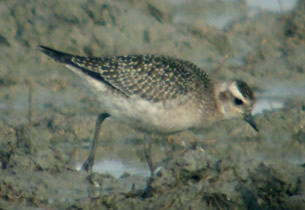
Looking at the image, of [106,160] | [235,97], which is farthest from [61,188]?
[235,97]

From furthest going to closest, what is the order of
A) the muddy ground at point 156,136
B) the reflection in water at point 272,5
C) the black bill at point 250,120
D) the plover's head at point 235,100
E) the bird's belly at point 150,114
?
the reflection in water at point 272,5 → the black bill at point 250,120 → the plover's head at point 235,100 → the bird's belly at point 150,114 → the muddy ground at point 156,136

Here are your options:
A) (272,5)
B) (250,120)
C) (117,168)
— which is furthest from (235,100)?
(272,5)

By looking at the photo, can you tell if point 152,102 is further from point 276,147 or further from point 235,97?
point 276,147

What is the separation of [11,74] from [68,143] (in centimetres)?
212

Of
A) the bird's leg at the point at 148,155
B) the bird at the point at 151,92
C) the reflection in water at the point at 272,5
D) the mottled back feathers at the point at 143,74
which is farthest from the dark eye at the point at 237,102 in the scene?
the reflection in water at the point at 272,5

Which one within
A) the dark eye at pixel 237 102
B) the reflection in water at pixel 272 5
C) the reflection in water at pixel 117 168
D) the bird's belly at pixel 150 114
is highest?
the reflection in water at pixel 272 5

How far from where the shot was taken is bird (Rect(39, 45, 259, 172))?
8.38 metres

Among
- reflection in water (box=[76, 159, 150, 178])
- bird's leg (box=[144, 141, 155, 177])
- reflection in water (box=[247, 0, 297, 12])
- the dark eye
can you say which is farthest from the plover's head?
reflection in water (box=[247, 0, 297, 12])

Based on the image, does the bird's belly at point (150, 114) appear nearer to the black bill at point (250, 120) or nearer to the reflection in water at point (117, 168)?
the reflection in water at point (117, 168)

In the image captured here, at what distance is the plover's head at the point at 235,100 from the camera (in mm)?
8891

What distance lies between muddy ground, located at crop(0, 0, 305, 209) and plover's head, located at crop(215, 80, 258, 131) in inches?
16.6

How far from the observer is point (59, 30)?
37.3ft

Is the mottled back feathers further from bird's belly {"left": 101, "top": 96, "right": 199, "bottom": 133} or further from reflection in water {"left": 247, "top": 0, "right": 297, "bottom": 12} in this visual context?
reflection in water {"left": 247, "top": 0, "right": 297, "bottom": 12}

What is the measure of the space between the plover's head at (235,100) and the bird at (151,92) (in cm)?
1
